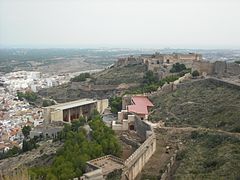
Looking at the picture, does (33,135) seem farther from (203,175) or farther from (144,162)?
(203,175)

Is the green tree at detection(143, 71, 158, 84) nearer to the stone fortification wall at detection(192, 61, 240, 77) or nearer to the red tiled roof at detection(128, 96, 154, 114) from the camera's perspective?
the stone fortification wall at detection(192, 61, 240, 77)

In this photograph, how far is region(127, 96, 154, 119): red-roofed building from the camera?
26.4 meters

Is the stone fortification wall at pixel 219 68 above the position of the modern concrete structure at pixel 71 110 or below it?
above

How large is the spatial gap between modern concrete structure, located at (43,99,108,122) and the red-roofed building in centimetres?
863

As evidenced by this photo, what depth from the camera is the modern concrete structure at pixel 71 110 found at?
37156 mm

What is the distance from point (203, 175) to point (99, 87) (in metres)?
35.4

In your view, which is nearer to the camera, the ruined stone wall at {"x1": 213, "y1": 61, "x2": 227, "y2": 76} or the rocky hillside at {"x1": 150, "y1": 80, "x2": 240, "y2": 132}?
the rocky hillside at {"x1": 150, "y1": 80, "x2": 240, "y2": 132}

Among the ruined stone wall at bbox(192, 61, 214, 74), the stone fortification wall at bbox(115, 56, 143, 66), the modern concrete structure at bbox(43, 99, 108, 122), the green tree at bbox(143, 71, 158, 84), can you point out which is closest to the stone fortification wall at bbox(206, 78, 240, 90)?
the ruined stone wall at bbox(192, 61, 214, 74)

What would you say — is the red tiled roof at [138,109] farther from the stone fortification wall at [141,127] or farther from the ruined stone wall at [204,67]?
the ruined stone wall at [204,67]

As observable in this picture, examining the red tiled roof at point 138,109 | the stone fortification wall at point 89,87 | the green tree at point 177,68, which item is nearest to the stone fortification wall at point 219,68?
the green tree at point 177,68

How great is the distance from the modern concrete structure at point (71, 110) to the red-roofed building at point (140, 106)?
8630 mm

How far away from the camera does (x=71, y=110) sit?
1571 inches

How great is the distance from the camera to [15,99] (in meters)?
57.2

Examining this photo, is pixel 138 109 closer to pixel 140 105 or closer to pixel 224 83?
pixel 140 105
